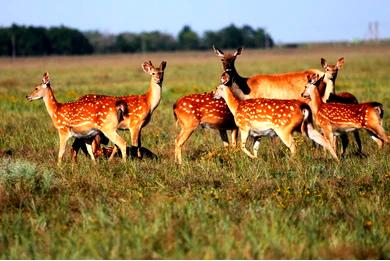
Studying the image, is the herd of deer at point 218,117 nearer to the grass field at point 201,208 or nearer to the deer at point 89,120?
the deer at point 89,120

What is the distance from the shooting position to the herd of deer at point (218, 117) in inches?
479

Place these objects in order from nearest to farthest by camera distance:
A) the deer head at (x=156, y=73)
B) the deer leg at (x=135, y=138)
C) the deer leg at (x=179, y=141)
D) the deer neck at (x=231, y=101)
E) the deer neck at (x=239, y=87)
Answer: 1. the deer leg at (x=179, y=141)
2. the deer leg at (x=135, y=138)
3. the deer neck at (x=231, y=101)
4. the deer head at (x=156, y=73)
5. the deer neck at (x=239, y=87)

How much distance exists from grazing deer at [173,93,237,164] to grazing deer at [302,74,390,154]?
173 cm

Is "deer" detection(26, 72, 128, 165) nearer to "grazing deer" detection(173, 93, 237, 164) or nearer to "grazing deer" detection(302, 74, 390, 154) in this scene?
"grazing deer" detection(173, 93, 237, 164)

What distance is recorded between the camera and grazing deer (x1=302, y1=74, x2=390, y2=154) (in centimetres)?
1254

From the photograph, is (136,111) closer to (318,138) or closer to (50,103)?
(50,103)

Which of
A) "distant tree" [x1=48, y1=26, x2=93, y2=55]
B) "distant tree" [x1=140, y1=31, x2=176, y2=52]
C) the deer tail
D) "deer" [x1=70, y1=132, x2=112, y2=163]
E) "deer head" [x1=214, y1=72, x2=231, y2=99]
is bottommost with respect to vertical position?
"distant tree" [x1=140, y1=31, x2=176, y2=52]

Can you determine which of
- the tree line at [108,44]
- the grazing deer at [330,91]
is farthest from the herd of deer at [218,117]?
the tree line at [108,44]

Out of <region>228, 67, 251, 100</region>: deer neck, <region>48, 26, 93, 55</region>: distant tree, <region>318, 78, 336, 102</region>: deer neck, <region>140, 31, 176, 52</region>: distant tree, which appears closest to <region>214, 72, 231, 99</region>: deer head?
<region>228, 67, 251, 100</region>: deer neck

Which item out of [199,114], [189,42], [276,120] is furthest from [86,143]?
[189,42]

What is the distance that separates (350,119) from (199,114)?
9.07ft

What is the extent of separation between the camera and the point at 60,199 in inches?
340

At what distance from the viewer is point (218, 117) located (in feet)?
43.7

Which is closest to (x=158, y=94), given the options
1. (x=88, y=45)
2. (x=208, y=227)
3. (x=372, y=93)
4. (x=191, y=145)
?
(x=191, y=145)
